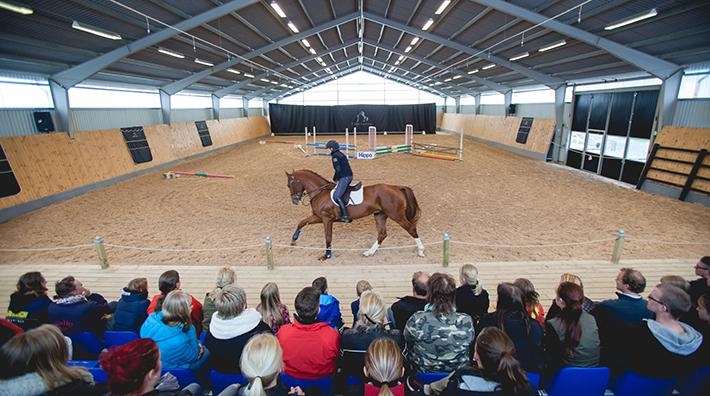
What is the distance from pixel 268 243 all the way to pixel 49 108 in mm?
11174

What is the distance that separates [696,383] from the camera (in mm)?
2049

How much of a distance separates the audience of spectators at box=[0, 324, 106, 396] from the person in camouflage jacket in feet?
5.76

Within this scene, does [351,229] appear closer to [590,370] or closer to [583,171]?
[590,370]

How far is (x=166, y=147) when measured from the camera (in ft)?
52.5

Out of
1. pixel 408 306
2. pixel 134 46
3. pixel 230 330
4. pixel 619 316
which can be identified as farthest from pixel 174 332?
pixel 134 46

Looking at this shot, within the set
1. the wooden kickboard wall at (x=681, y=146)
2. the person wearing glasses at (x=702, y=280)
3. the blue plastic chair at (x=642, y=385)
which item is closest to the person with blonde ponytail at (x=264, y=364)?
the blue plastic chair at (x=642, y=385)

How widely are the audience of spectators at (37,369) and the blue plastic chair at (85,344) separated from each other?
1200 millimetres

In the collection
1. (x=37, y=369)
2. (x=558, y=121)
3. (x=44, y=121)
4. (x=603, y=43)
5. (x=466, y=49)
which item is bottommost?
(x=37, y=369)

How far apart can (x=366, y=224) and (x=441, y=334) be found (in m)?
5.51

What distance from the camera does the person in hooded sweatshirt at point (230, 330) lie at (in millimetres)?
2217

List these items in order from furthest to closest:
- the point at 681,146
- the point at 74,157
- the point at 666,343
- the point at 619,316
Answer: the point at 74,157 → the point at 681,146 → the point at 619,316 → the point at 666,343

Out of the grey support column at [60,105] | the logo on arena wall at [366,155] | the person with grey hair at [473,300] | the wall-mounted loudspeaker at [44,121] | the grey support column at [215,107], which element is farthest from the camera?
the grey support column at [215,107]

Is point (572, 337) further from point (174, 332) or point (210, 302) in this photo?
point (210, 302)

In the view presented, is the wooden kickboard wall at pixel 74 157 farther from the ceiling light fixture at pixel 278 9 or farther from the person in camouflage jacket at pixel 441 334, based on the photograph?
the person in camouflage jacket at pixel 441 334
